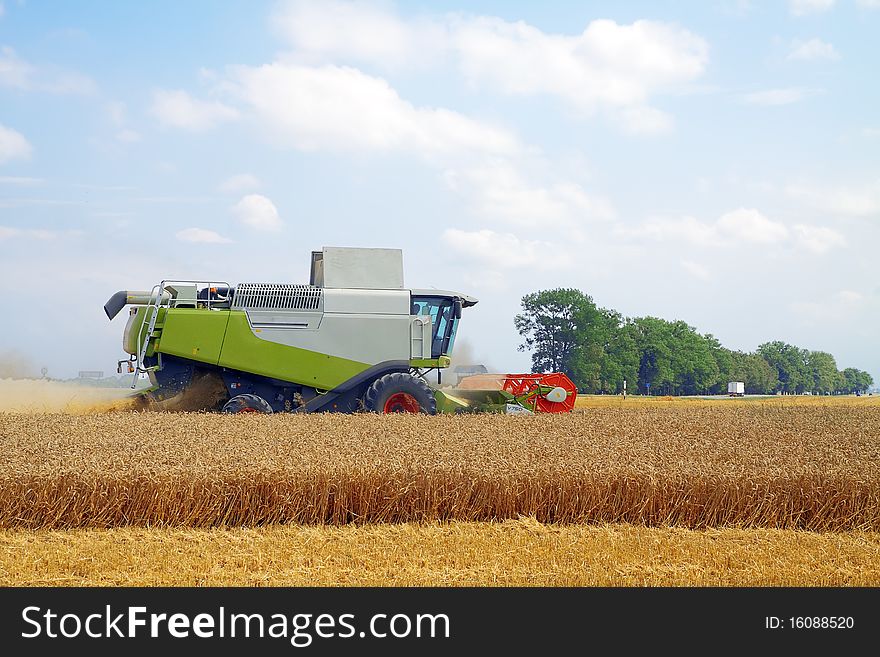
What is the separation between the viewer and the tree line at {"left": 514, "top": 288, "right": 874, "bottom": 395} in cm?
4912

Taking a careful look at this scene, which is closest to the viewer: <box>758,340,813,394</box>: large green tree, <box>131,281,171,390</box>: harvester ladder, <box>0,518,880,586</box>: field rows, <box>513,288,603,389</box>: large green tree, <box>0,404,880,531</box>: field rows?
<box>0,518,880,586</box>: field rows

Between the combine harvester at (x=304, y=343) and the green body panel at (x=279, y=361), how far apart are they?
0.06 ft

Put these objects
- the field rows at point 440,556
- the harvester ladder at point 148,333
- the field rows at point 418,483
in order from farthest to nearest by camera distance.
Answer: the harvester ladder at point 148,333, the field rows at point 418,483, the field rows at point 440,556

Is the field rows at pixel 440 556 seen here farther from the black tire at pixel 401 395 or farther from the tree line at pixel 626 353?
the tree line at pixel 626 353

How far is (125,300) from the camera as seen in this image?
→ 15.0 metres

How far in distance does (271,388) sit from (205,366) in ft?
3.93

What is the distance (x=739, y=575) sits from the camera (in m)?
6.47

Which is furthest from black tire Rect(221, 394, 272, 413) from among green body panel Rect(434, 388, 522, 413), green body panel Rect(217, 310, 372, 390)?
green body panel Rect(434, 388, 522, 413)

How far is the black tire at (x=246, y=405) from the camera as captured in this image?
1445cm

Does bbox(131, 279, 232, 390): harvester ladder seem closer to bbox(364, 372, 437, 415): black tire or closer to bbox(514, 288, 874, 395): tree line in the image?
bbox(364, 372, 437, 415): black tire

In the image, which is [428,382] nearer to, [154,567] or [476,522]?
[476,522]

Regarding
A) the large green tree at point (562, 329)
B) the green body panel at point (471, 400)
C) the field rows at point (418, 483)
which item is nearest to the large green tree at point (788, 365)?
the large green tree at point (562, 329)

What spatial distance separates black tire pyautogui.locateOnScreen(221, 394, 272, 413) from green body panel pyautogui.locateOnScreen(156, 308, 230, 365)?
30.0 inches

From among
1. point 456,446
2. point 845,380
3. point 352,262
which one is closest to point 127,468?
point 456,446
